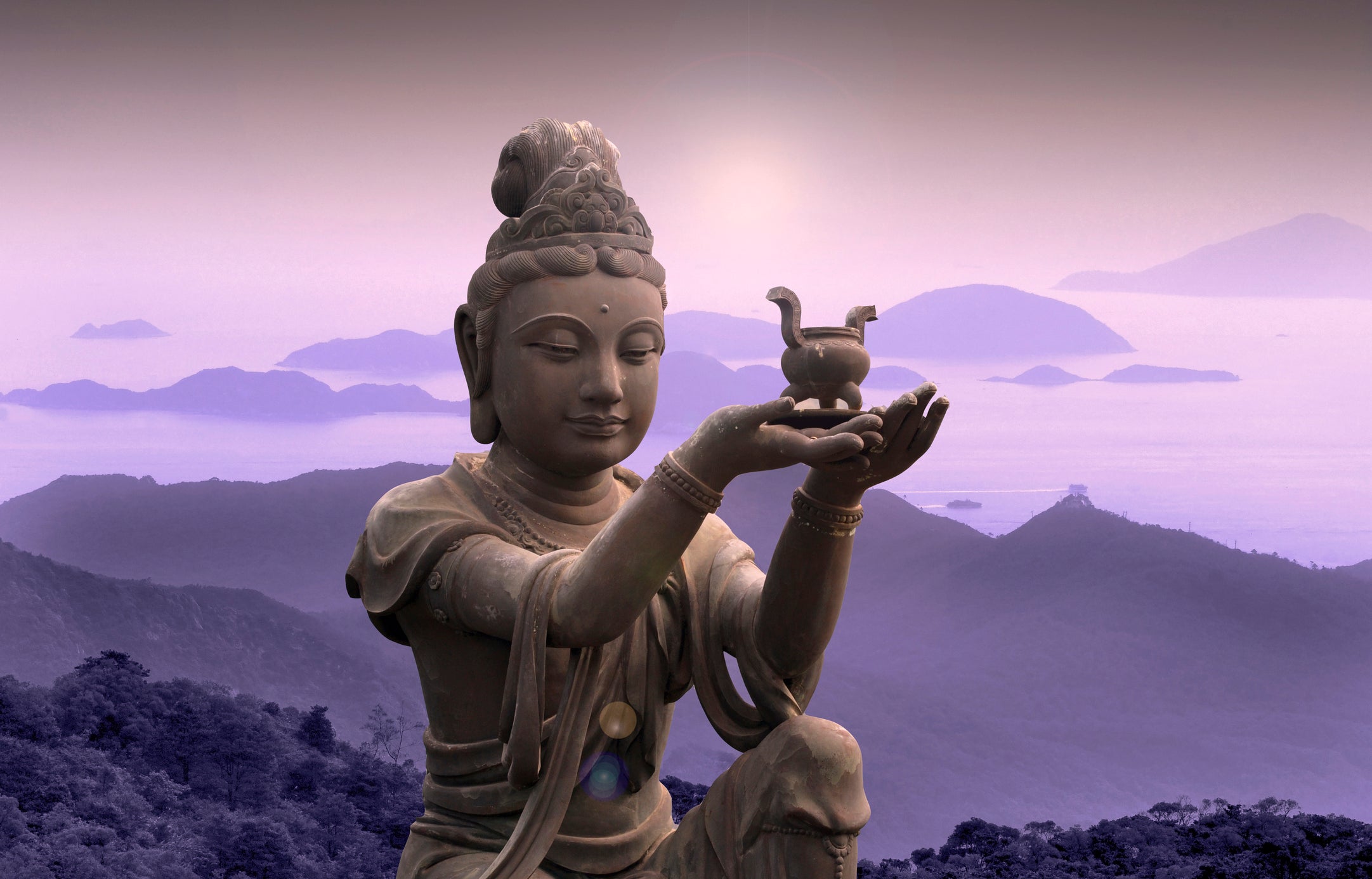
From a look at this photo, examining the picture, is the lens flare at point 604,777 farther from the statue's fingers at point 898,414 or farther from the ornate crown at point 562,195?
the ornate crown at point 562,195

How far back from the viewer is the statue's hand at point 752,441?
2475 mm

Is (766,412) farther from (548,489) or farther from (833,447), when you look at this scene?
(548,489)

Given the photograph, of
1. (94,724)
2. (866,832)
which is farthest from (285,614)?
(866,832)

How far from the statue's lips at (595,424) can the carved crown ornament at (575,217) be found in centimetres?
42

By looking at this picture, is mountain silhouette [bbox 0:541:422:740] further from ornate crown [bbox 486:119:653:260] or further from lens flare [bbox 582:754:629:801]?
ornate crown [bbox 486:119:653:260]

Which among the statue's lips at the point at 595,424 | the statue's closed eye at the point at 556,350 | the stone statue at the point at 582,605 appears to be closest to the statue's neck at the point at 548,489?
the stone statue at the point at 582,605

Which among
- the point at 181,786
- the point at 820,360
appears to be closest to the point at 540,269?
the point at 820,360

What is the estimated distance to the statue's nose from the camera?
297cm

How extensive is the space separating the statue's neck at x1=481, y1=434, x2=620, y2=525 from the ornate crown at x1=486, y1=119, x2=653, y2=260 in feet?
1.70

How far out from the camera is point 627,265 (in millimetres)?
3035

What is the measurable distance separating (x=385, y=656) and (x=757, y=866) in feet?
20.4

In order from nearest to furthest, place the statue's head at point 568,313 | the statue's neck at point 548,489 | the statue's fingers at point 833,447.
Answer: the statue's fingers at point 833,447, the statue's head at point 568,313, the statue's neck at point 548,489

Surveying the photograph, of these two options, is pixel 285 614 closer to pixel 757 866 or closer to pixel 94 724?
pixel 94 724

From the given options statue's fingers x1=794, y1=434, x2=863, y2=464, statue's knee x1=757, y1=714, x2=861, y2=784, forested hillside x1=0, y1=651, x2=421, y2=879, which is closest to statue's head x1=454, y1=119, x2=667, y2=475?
statue's fingers x1=794, y1=434, x2=863, y2=464
